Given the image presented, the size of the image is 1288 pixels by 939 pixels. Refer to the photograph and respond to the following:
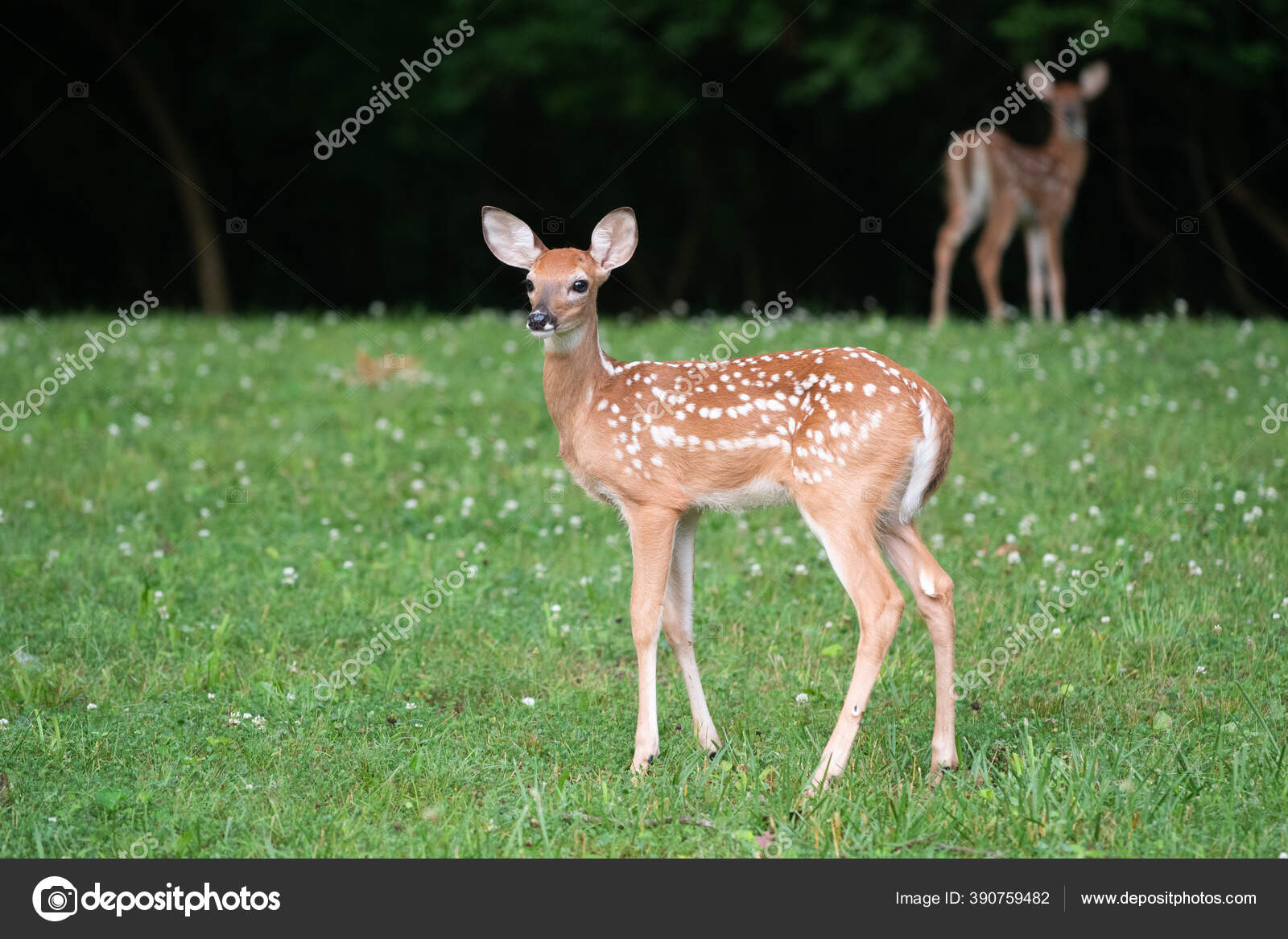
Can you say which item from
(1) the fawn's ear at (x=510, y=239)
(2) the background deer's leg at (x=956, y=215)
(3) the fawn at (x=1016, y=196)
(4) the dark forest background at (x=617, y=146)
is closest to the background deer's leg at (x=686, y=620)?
(1) the fawn's ear at (x=510, y=239)

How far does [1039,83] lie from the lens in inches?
480

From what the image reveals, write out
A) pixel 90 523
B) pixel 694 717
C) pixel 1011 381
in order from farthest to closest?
1. pixel 1011 381
2. pixel 90 523
3. pixel 694 717

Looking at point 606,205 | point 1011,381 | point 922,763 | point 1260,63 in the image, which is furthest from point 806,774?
point 606,205

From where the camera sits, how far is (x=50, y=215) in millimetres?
19438

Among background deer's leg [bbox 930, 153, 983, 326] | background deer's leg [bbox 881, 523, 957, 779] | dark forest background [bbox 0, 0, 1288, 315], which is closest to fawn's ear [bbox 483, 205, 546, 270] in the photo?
background deer's leg [bbox 881, 523, 957, 779]

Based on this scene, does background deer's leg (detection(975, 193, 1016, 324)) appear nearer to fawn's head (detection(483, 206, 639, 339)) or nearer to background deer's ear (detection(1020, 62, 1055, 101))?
background deer's ear (detection(1020, 62, 1055, 101))

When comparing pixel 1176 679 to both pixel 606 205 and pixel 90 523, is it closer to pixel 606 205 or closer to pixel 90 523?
pixel 90 523

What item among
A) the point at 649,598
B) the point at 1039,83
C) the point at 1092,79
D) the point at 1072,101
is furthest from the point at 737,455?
the point at 1092,79

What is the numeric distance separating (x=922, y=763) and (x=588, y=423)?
5.42 ft

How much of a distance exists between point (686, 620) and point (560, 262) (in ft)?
4.45

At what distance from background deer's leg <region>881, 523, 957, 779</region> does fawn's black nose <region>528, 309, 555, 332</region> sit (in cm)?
138

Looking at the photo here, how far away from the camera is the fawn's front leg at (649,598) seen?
15.9ft
